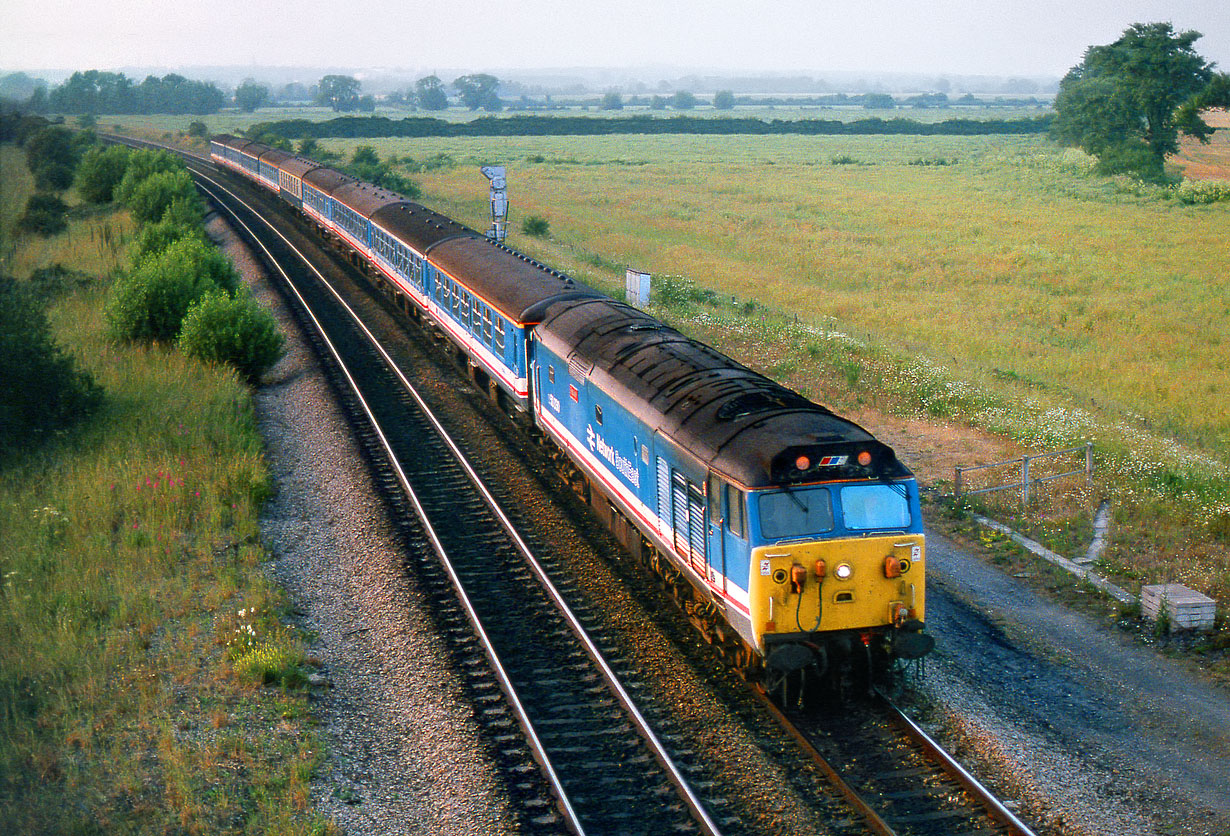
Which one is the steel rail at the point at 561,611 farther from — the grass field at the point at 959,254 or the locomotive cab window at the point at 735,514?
the grass field at the point at 959,254

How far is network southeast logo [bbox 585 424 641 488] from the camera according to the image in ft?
51.7

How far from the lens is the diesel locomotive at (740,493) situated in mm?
11930

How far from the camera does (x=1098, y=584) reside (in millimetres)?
16266

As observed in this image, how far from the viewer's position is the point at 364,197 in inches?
1735

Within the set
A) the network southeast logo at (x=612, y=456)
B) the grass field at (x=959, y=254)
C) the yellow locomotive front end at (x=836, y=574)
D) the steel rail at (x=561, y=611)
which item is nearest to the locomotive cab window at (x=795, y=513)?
the yellow locomotive front end at (x=836, y=574)

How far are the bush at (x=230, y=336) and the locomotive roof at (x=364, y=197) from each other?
12.5 m

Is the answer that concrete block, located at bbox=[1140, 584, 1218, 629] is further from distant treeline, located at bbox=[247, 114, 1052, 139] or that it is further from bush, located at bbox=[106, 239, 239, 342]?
distant treeline, located at bbox=[247, 114, 1052, 139]

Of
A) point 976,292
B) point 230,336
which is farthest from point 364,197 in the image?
point 976,292

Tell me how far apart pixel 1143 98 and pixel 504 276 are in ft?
254

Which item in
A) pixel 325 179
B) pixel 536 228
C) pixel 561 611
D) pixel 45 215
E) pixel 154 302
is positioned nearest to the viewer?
pixel 561 611

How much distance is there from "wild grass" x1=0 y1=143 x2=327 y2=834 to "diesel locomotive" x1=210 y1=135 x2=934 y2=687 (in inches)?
202

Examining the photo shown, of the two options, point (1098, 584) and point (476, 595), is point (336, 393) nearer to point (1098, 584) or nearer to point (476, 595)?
point (476, 595)

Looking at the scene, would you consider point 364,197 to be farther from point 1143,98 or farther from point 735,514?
point 1143,98

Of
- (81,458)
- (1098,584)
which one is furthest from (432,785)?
(81,458)
